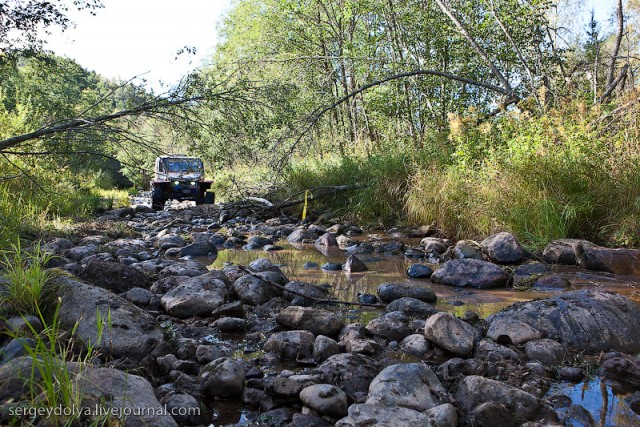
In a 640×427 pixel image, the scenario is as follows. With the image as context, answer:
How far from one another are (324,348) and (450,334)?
884 mm

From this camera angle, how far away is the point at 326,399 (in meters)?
2.30

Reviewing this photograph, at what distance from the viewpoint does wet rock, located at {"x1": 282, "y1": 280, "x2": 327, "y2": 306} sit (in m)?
4.39

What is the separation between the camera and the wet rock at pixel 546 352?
9.79ft

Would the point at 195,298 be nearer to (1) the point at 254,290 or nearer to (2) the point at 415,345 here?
(1) the point at 254,290

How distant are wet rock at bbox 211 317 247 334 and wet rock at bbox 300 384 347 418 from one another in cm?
138

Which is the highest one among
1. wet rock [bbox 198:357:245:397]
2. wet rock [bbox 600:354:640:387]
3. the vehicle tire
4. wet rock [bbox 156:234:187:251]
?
the vehicle tire

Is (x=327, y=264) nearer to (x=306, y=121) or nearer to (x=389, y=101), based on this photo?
(x=306, y=121)

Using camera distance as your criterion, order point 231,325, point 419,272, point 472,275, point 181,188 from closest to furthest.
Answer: point 231,325, point 472,275, point 419,272, point 181,188

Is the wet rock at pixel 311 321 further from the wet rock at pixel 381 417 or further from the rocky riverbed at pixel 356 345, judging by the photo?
the wet rock at pixel 381 417

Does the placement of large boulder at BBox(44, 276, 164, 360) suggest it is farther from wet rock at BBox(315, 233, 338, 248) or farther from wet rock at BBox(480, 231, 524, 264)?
wet rock at BBox(315, 233, 338, 248)

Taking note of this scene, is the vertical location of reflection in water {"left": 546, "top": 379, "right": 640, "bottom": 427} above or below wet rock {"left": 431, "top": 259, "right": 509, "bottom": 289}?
below

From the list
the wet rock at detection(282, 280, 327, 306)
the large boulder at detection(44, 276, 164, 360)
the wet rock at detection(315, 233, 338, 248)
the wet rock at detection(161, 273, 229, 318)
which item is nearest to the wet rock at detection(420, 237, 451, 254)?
the wet rock at detection(315, 233, 338, 248)

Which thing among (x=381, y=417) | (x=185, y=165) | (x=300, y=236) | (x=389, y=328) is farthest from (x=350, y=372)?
(x=185, y=165)

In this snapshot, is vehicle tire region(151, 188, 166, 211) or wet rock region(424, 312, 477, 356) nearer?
wet rock region(424, 312, 477, 356)
